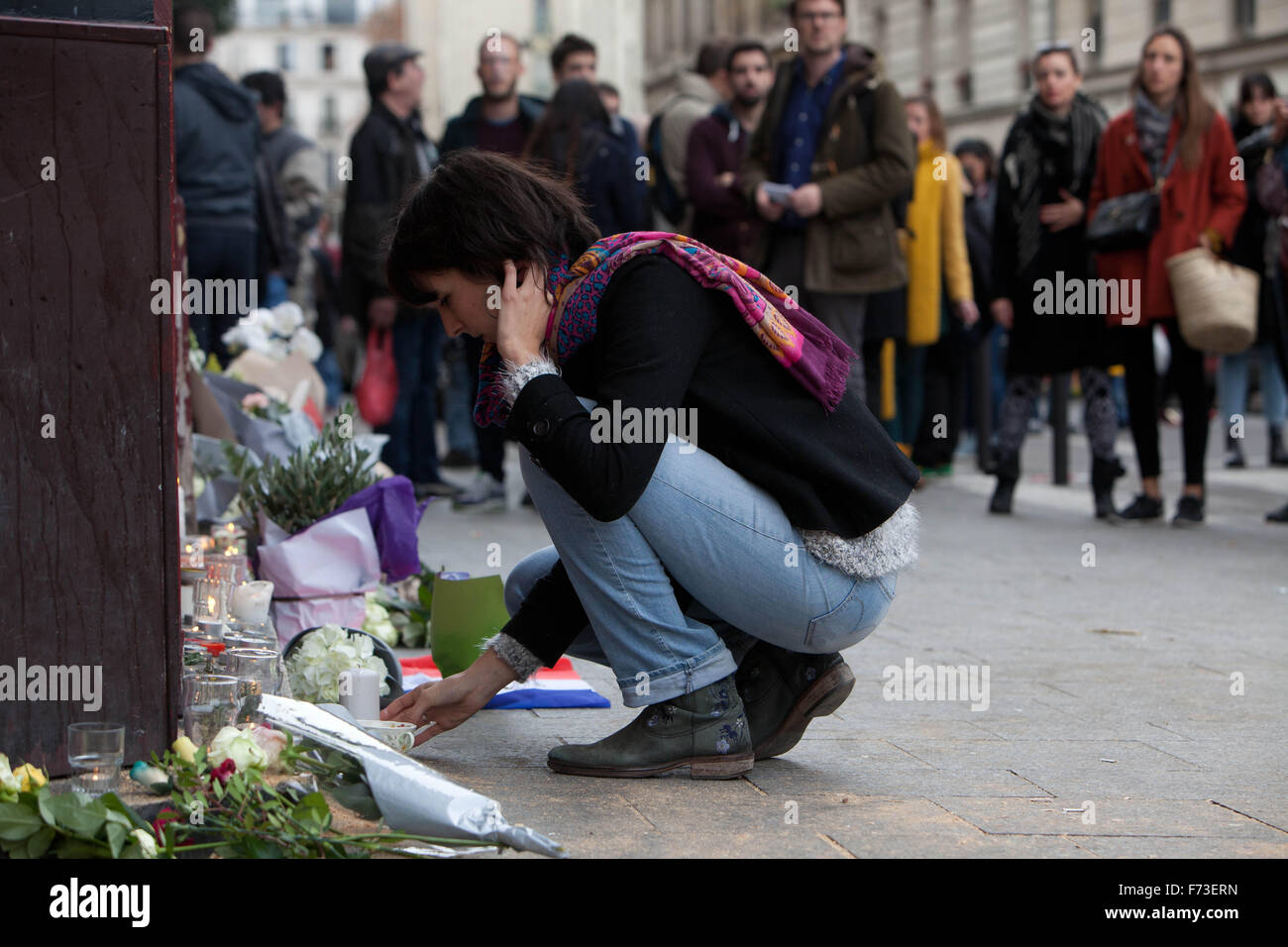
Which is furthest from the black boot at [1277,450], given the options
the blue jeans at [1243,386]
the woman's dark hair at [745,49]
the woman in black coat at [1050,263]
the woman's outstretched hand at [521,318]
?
the woman's outstretched hand at [521,318]

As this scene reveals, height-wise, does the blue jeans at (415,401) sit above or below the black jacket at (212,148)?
below

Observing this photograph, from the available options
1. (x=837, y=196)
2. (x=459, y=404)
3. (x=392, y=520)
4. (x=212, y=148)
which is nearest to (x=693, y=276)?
(x=392, y=520)

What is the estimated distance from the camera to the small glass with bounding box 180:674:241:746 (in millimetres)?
3094

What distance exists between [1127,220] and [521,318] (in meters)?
5.34

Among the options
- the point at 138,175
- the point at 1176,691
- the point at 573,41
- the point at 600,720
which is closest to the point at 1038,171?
the point at 573,41

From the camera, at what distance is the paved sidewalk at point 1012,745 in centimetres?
294

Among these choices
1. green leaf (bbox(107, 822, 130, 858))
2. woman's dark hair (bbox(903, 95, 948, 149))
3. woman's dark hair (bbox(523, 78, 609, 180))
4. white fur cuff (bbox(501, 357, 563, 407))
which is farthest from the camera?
woman's dark hair (bbox(903, 95, 948, 149))

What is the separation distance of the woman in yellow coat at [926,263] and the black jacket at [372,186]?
267 centimetres

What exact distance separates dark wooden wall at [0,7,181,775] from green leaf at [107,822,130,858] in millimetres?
483

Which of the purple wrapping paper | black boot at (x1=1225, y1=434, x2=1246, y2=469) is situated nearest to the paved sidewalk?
the purple wrapping paper

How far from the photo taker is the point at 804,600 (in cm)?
330

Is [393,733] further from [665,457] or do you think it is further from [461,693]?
[665,457]

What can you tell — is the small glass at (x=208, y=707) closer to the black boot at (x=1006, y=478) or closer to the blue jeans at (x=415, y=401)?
the blue jeans at (x=415, y=401)

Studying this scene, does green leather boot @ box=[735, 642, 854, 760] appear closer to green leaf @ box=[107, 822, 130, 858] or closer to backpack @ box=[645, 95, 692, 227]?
green leaf @ box=[107, 822, 130, 858]
